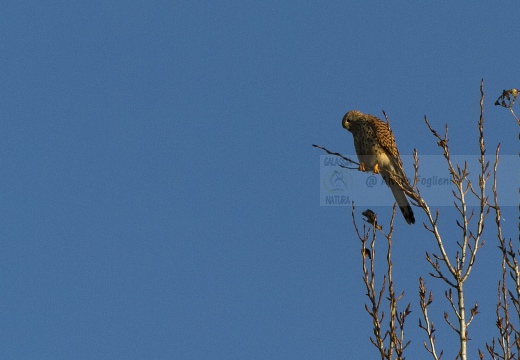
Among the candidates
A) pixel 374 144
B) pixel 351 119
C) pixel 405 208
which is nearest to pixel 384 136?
pixel 374 144

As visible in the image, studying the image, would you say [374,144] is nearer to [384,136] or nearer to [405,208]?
[384,136]

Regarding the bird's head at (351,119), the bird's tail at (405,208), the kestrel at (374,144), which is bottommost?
the bird's tail at (405,208)

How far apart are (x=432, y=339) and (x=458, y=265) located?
45cm

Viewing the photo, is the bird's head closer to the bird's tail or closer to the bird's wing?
the bird's wing

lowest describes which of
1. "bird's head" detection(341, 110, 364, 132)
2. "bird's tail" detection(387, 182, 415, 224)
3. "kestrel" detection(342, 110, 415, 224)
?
"bird's tail" detection(387, 182, 415, 224)

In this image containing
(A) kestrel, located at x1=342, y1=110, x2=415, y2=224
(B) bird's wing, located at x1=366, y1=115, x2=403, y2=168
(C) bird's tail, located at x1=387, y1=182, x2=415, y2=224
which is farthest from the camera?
(B) bird's wing, located at x1=366, y1=115, x2=403, y2=168

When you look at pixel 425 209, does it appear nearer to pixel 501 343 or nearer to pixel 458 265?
pixel 458 265

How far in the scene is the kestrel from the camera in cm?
695

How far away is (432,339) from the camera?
4.00 metres

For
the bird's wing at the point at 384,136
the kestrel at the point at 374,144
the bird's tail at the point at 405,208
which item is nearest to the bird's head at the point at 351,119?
the kestrel at the point at 374,144

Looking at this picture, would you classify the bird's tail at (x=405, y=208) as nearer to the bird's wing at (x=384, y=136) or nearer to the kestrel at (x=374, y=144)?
the kestrel at (x=374, y=144)

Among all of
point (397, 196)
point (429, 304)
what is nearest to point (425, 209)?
point (429, 304)

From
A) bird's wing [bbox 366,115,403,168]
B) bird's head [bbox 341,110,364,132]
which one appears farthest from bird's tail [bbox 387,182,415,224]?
bird's head [bbox 341,110,364,132]

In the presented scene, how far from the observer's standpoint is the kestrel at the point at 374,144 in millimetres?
6954
